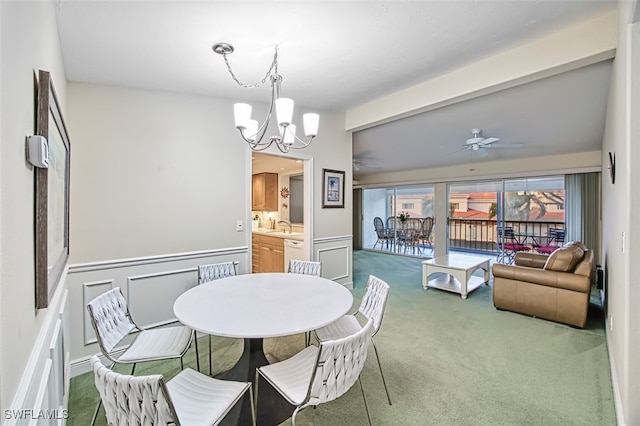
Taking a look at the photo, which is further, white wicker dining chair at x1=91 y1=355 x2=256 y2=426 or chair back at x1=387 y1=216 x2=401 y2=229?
chair back at x1=387 y1=216 x2=401 y2=229

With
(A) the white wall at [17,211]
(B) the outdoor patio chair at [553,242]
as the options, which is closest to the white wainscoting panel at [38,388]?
(A) the white wall at [17,211]

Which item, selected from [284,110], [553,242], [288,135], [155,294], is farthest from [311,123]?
[553,242]

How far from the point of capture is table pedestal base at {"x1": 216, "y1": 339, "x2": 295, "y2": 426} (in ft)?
5.79

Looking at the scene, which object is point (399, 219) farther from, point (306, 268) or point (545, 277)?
point (306, 268)

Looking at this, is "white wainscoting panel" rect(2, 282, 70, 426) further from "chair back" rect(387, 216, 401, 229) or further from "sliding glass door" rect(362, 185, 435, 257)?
"chair back" rect(387, 216, 401, 229)

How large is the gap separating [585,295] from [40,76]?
447cm

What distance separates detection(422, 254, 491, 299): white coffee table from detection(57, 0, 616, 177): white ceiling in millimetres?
2297

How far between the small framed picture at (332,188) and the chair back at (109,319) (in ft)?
8.58

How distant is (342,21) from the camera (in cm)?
191

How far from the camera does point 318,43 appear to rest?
2.15 m

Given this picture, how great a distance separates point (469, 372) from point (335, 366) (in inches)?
61.2

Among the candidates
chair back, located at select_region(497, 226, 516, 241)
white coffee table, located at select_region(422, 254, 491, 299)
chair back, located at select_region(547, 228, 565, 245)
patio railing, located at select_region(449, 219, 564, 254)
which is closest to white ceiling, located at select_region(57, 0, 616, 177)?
white coffee table, located at select_region(422, 254, 491, 299)

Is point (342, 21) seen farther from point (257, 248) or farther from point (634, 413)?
point (257, 248)

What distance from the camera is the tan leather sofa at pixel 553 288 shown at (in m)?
3.05
